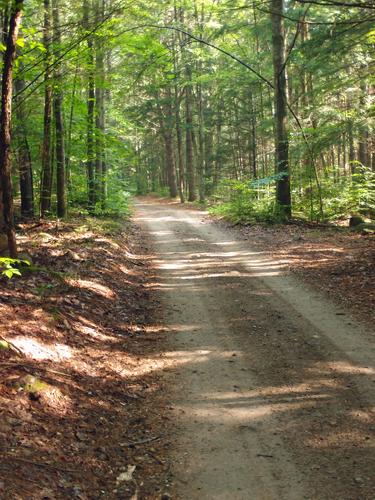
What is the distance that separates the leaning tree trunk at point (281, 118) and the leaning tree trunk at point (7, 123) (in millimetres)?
12443

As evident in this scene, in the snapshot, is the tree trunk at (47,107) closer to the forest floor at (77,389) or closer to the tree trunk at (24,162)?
the tree trunk at (24,162)

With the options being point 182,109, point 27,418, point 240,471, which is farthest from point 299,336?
point 182,109

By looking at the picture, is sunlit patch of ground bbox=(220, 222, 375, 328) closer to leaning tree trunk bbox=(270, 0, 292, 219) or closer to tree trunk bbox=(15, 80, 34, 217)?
leaning tree trunk bbox=(270, 0, 292, 219)

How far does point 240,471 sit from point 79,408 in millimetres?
1785

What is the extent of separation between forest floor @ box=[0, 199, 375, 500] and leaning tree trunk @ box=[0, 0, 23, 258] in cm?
96

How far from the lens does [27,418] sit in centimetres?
397

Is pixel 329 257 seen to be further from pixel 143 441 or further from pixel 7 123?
pixel 143 441

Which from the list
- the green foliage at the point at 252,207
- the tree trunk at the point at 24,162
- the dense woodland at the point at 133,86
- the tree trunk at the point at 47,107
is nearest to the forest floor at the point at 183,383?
the dense woodland at the point at 133,86

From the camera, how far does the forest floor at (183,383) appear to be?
3537mm

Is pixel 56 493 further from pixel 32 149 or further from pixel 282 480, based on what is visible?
pixel 32 149

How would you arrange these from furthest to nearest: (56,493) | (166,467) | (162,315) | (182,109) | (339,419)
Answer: (182,109) → (162,315) → (339,419) → (166,467) → (56,493)

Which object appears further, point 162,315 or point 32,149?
point 32,149

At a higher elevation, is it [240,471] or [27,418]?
[27,418]

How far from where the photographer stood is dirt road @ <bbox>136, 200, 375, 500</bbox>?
11.6 ft
